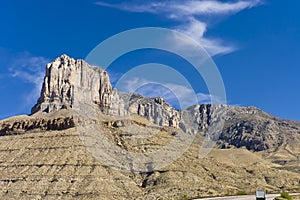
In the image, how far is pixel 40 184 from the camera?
13538 cm

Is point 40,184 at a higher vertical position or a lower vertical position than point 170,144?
lower

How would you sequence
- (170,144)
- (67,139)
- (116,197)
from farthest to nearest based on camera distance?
(170,144) → (67,139) → (116,197)

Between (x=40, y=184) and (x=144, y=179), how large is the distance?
31142 millimetres

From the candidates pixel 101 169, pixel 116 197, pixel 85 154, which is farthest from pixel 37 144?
pixel 116 197

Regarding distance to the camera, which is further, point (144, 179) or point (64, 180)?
point (144, 179)

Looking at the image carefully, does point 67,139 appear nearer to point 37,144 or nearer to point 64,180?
point 37,144

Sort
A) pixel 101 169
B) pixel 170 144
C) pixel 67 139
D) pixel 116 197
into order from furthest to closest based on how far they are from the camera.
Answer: pixel 170 144
pixel 67 139
pixel 101 169
pixel 116 197

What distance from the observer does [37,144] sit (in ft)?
539

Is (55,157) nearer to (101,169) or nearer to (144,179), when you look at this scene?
(101,169)

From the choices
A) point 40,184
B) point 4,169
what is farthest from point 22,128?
point 40,184

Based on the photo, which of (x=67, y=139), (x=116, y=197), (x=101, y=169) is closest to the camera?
(x=116, y=197)

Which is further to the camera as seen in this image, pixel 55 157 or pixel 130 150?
pixel 130 150

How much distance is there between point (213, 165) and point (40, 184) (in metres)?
61.6

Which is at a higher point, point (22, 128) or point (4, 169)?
point (22, 128)
